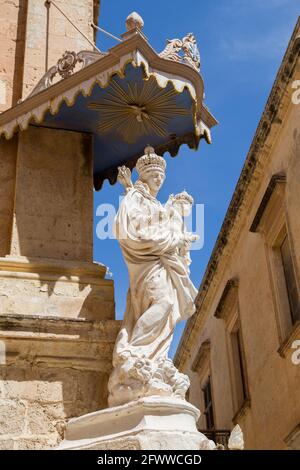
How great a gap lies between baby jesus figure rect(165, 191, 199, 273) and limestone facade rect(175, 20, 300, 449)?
4.26 meters

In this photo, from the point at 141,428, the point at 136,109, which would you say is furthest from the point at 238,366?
the point at 141,428

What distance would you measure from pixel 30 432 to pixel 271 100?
7.46m

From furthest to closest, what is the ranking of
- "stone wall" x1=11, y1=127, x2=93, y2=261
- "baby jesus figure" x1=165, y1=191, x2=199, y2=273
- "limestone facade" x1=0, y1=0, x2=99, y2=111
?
1. "limestone facade" x1=0, y1=0, x2=99, y2=111
2. "stone wall" x1=11, y1=127, x2=93, y2=261
3. "baby jesus figure" x1=165, y1=191, x2=199, y2=273

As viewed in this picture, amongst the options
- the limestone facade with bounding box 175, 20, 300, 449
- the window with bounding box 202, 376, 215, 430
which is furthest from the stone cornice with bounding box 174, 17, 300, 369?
the window with bounding box 202, 376, 215, 430

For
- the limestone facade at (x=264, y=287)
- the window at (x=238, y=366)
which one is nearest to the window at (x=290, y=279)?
the limestone facade at (x=264, y=287)

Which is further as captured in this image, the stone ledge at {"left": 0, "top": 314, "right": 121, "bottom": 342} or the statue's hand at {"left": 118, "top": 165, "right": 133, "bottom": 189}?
the statue's hand at {"left": 118, "top": 165, "right": 133, "bottom": 189}

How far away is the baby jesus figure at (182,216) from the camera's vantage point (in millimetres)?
6098

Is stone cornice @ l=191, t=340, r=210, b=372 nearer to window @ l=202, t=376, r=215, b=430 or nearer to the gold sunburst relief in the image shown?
window @ l=202, t=376, r=215, b=430

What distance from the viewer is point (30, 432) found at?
223 inches

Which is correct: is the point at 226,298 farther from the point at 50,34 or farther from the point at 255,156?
the point at 50,34

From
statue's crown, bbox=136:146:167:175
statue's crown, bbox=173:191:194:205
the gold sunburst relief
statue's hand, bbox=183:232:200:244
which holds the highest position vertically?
the gold sunburst relief

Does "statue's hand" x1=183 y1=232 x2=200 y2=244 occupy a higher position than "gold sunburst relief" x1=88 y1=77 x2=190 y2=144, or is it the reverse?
"gold sunburst relief" x1=88 y1=77 x2=190 y2=144

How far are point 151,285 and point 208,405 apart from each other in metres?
11.0

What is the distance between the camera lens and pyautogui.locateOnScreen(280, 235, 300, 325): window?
10883mm
